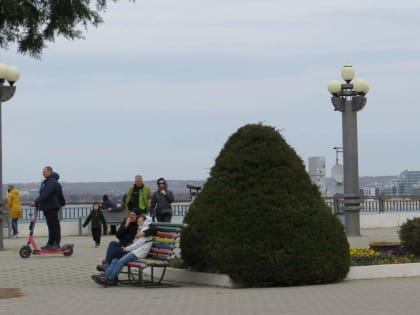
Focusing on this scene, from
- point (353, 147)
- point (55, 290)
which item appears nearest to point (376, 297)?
point (55, 290)

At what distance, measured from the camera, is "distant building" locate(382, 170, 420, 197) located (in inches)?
1640

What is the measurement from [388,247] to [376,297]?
5.45m

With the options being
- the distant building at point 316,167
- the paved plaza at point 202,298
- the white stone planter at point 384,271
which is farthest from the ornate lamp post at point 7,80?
the distant building at point 316,167

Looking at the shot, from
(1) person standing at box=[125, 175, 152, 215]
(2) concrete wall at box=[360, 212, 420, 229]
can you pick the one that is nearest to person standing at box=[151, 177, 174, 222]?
(1) person standing at box=[125, 175, 152, 215]

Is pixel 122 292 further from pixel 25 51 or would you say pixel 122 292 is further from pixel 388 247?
pixel 388 247

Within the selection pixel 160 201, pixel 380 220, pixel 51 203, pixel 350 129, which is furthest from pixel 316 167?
pixel 51 203

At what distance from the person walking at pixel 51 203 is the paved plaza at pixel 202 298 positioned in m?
4.41

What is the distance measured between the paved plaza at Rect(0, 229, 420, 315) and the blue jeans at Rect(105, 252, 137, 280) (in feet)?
0.79

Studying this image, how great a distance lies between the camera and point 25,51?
13898mm

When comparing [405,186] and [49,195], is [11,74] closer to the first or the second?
[49,195]

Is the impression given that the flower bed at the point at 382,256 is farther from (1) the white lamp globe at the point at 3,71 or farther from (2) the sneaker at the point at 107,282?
(1) the white lamp globe at the point at 3,71

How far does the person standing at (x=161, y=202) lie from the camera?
24.4 meters

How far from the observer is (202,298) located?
1341 cm

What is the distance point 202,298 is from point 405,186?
1279 inches
